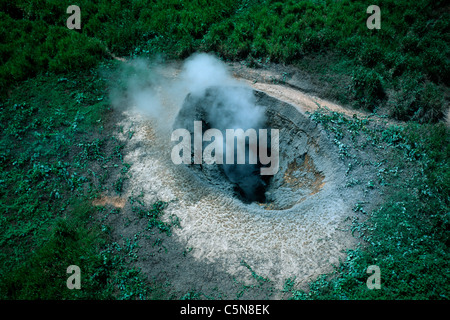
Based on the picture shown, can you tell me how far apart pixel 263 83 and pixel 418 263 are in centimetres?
785

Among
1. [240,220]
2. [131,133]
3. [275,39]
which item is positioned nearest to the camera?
[240,220]

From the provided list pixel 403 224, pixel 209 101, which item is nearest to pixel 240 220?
pixel 403 224

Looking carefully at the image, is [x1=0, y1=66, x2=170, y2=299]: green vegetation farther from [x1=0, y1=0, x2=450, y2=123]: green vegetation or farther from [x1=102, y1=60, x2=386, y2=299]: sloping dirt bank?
[x1=0, y1=0, x2=450, y2=123]: green vegetation

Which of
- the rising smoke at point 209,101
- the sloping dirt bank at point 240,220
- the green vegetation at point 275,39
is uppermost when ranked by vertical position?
the green vegetation at point 275,39

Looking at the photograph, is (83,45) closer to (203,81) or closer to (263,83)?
(203,81)

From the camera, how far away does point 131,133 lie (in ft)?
32.3

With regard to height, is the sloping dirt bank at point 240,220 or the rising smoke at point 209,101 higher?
the rising smoke at point 209,101

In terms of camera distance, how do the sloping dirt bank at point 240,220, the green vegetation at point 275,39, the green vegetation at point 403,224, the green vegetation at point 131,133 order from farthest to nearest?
the green vegetation at point 275,39 < the sloping dirt bank at point 240,220 < the green vegetation at point 131,133 < the green vegetation at point 403,224

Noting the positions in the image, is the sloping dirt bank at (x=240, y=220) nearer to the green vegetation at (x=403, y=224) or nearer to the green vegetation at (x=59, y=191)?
the green vegetation at (x=403, y=224)

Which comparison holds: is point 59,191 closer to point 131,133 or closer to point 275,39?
point 131,133

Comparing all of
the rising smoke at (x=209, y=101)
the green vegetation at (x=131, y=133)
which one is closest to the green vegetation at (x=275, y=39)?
the green vegetation at (x=131, y=133)

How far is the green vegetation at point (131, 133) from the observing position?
21.9 feet

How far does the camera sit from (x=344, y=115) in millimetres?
9891
